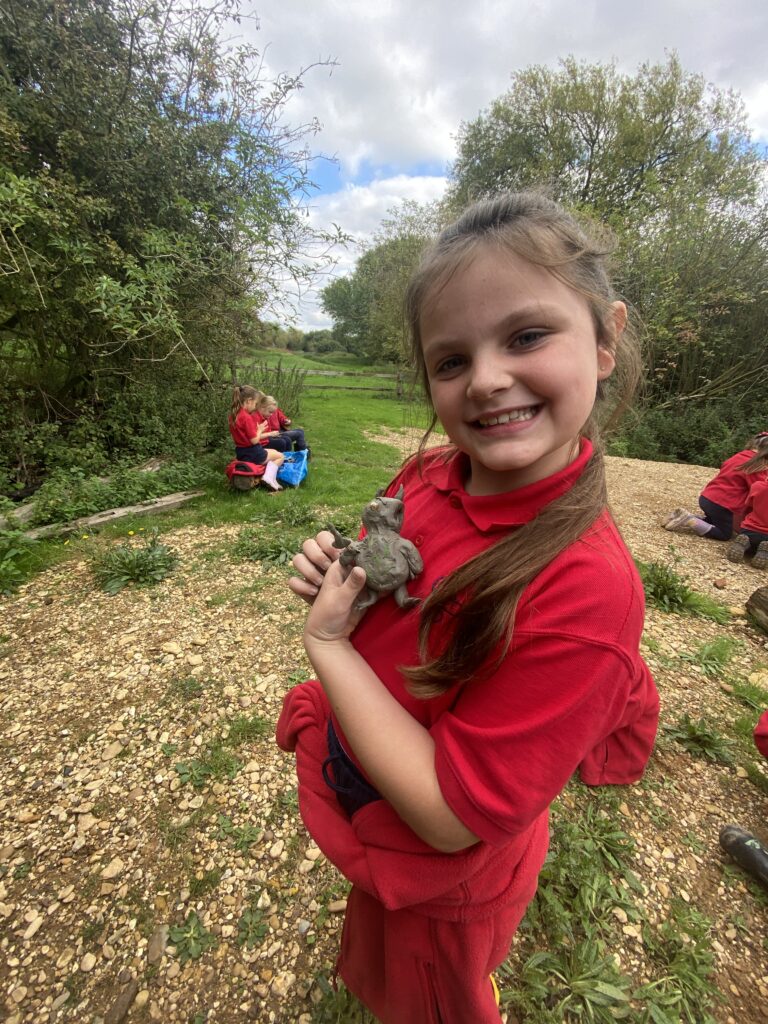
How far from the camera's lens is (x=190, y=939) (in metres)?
1.92

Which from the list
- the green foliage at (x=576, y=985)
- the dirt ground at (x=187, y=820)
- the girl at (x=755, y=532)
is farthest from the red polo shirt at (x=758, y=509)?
the green foliage at (x=576, y=985)

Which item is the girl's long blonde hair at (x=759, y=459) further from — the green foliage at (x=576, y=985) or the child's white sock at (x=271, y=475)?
the child's white sock at (x=271, y=475)

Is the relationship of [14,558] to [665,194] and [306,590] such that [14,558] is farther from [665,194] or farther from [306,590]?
[665,194]

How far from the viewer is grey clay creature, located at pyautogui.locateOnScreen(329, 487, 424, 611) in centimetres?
105

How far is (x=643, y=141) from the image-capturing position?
51.5 ft

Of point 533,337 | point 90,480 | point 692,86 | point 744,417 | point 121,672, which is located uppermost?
point 692,86

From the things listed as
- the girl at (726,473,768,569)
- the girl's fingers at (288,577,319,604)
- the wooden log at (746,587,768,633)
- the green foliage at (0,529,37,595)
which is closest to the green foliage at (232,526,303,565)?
the green foliage at (0,529,37,595)

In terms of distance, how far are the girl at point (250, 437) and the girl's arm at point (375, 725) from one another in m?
5.84

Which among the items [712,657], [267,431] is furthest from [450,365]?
[267,431]

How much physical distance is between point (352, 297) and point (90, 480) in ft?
124

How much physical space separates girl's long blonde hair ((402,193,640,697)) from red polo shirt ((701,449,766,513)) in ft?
20.9

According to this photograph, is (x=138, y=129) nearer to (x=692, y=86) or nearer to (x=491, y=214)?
(x=491, y=214)

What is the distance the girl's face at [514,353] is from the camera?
93 cm

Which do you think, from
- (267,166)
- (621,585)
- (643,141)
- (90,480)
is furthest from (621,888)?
(643,141)
